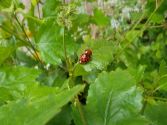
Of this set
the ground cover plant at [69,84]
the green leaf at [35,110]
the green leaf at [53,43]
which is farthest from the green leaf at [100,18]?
the green leaf at [35,110]

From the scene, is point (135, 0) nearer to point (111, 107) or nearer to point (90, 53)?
point (90, 53)

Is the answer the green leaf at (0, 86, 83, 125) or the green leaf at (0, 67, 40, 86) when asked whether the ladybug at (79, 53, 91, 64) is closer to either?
the green leaf at (0, 67, 40, 86)

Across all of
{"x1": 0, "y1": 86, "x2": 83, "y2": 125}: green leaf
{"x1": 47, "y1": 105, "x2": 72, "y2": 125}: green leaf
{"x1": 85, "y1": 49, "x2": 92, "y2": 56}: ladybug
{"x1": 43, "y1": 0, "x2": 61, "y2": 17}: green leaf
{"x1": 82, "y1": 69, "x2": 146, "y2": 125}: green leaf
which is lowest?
{"x1": 47, "y1": 105, "x2": 72, "y2": 125}: green leaf

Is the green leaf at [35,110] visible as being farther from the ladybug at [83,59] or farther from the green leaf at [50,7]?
the green leaf at [50,7]

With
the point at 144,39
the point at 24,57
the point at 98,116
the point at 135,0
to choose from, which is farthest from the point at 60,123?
the point at 144,39

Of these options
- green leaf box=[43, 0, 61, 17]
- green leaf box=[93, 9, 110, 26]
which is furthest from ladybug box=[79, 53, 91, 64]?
green leaf box=[93, 9, 110, 26]

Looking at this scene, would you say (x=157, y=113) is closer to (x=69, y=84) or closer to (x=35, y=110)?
(x=69, y=84)
